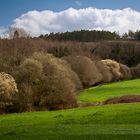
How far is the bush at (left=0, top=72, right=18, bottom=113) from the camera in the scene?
Result: 53719 millimetres

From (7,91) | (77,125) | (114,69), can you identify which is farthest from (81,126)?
(114,69)

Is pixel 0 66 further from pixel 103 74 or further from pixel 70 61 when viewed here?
pixel 103 74

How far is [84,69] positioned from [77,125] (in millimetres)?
80824

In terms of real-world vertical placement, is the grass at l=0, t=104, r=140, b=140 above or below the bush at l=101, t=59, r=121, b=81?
below

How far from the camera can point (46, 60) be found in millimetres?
63781

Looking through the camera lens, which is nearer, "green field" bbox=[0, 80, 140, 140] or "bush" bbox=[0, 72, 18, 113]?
"green field" bbox=[0, 80, 140, 140]

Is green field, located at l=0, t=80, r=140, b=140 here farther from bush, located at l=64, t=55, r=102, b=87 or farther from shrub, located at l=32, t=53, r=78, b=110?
bush, located at l=64, t=55, r=102, b=87

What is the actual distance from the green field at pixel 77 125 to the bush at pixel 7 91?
11638mm

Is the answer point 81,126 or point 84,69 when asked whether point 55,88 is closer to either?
point 81,126

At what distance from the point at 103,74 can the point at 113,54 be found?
57331mm

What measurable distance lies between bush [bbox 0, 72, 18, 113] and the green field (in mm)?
11638

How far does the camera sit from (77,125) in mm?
27141

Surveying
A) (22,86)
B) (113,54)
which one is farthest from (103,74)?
(22,86)

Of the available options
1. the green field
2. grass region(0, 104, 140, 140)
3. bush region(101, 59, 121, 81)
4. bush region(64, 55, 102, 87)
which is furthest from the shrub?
bush region(101, 59, 121, 81)
